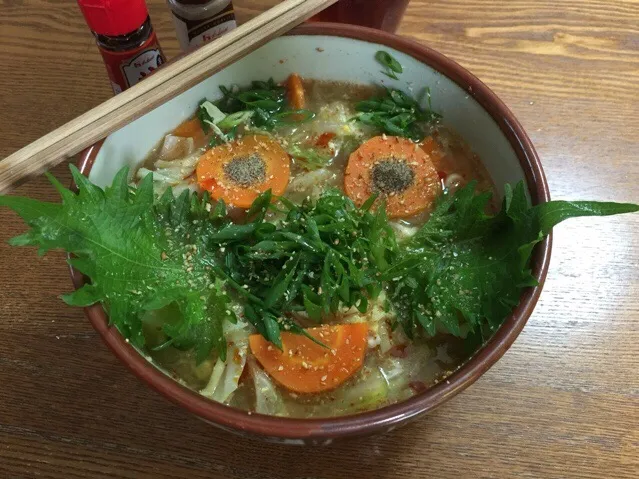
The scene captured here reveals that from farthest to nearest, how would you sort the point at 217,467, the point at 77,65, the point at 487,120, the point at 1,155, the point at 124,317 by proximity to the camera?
the point at 77,65 < the point at 1,155 < the point at 487,120 < the point at 217,467 < the point at 124,317

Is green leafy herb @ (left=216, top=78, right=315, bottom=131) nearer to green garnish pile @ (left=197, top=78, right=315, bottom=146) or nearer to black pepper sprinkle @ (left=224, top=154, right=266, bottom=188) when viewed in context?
green garnish pile @ (left=197, top=78, right=315, bottom=146)

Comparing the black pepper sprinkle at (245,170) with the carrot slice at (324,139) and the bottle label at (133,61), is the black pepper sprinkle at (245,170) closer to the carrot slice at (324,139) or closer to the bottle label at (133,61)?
the carrot slice at (324,139)

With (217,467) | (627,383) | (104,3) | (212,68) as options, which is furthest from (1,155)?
(627,383)

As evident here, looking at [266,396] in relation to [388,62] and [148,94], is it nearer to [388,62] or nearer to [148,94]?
[148,94]

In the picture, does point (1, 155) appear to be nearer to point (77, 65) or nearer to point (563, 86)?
point (77, 65)

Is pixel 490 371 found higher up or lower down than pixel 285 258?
lower down

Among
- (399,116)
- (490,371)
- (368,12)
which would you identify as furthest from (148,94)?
(490,371)

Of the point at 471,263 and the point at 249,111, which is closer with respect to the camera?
the point at 471,263

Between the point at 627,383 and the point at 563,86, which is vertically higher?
the point at 563,86
